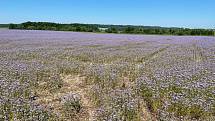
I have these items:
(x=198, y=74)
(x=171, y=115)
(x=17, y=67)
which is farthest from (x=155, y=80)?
(x=17, y=67)

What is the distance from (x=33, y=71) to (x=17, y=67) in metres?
0.70

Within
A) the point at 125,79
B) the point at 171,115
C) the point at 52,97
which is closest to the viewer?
the point at 171,115

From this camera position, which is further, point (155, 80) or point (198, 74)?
point (198, 74)

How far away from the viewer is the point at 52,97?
8656mm

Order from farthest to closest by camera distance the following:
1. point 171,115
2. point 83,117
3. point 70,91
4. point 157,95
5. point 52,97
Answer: point 70,91
point 52,97
point 157,95
point 83,117
point 171,115

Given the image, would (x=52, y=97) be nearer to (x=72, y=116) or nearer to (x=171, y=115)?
(x=72, y=116)

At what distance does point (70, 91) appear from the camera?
955cm

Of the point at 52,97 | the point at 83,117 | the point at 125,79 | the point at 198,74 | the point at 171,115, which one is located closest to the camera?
the point at 171,115

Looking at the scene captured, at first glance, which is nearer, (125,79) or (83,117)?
(83,117)

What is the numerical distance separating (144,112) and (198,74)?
150 inches

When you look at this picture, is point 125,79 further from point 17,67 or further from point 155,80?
point 17,67

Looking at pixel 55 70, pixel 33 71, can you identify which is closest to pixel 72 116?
pixel 33 71

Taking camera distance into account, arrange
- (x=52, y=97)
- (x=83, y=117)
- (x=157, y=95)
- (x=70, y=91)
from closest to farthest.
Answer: (x=83, y=117) < (x=157, y=95) < (x=52, y=97) < (x=70, y=91)

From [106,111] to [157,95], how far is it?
1720mm
